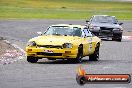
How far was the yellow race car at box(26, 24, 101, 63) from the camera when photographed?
19344mm

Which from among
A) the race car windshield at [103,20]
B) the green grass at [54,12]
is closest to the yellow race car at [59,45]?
the race car windshield at [103,20]

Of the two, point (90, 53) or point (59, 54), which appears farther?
point (90, 53)

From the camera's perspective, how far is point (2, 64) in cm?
1853

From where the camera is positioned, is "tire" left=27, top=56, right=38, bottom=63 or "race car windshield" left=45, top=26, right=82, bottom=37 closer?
"tire" left=27, top=56, right=38, bottom=63

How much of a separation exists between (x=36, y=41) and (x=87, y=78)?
448 inches

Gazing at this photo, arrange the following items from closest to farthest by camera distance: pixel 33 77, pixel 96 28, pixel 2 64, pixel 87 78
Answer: pixel 87 78, pixel 33 77, pixel 2 64, pixel 96 28

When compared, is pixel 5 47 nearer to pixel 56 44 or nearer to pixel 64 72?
pixel 56 44

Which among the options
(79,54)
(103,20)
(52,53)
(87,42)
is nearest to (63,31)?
(87,42)

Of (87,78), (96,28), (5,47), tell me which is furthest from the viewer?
(96,28)

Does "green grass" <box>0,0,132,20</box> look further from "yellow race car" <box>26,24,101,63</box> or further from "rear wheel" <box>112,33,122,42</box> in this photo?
"yellow race car" <box>26,24,101,63</box>

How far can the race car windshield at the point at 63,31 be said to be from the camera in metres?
20.8

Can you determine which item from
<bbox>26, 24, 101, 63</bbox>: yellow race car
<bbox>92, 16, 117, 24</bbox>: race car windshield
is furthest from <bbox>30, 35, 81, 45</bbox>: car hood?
<bbox>92, 16, 117, 24</bbox>: race car windshield

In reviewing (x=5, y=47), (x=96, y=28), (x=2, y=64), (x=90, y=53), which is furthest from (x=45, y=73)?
(x=96, y=28)

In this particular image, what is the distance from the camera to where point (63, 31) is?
2094 cm
